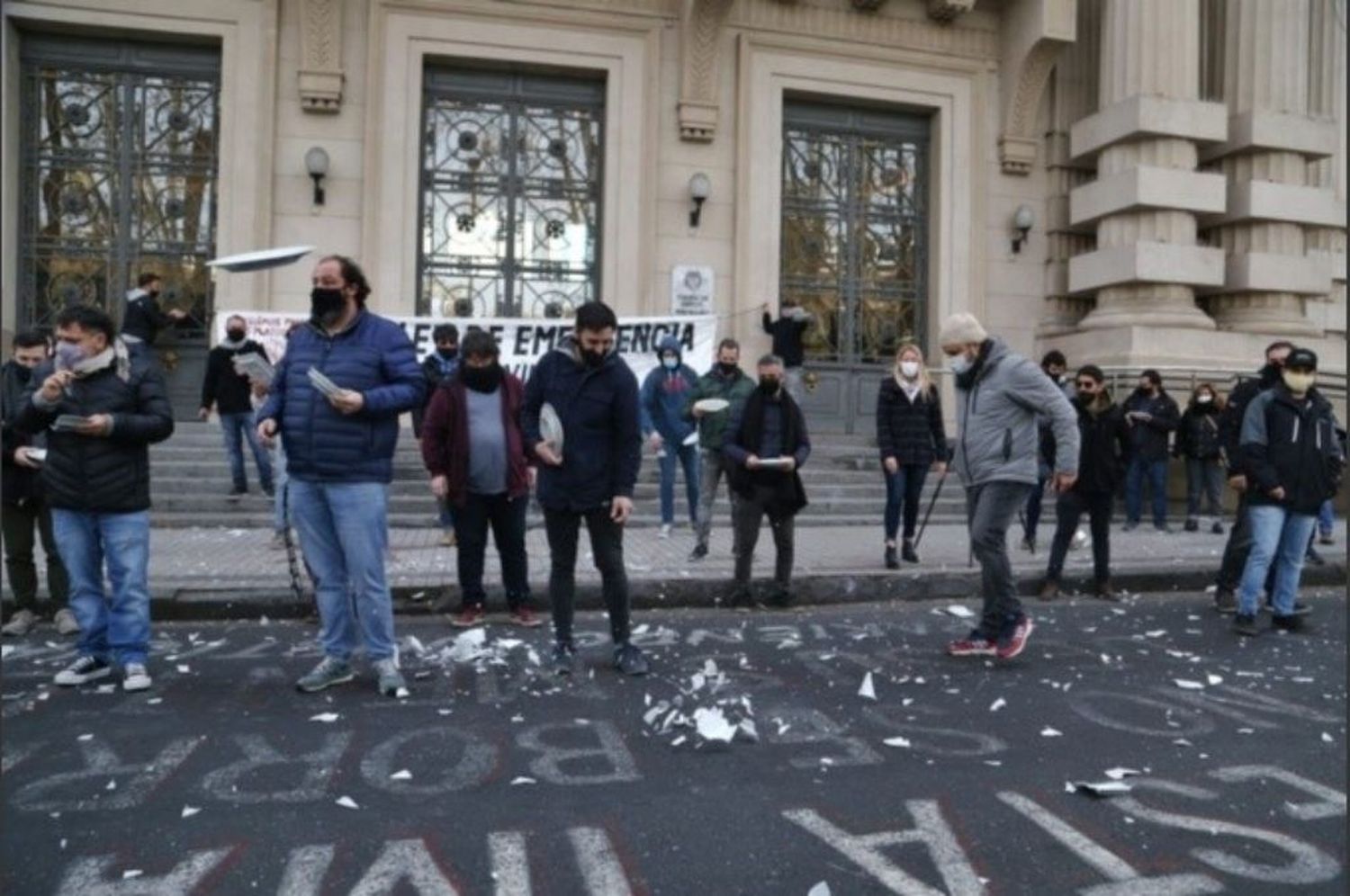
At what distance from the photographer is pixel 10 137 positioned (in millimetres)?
13281

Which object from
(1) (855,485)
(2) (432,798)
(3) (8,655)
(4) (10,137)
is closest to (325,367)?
(2) (432,798)

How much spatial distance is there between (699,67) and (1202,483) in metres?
8.25

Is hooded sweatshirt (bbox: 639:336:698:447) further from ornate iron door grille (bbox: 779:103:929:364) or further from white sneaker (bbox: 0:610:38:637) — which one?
ornate iron door grille (bbox: 779:103:929:364)

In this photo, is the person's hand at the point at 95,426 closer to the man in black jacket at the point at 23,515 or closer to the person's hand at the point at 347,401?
the person's hand at the point at 347,401

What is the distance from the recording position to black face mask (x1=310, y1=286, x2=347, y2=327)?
509cm

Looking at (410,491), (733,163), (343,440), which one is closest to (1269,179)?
(733,163)

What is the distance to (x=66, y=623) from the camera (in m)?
6.62

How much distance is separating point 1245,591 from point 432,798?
564cm

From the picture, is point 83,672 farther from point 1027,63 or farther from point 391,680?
point 1027,63

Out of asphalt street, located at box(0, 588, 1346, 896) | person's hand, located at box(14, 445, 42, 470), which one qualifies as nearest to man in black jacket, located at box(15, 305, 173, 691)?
asphalt street, located at box(0, 588, 1346, 896)

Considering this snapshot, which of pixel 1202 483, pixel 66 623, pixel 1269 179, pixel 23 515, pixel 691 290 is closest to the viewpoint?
pixel 66 623

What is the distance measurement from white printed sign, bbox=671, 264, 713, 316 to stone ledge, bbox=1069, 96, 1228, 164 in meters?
5.84

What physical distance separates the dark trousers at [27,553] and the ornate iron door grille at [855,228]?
10542mm

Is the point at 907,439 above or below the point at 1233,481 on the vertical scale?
above
